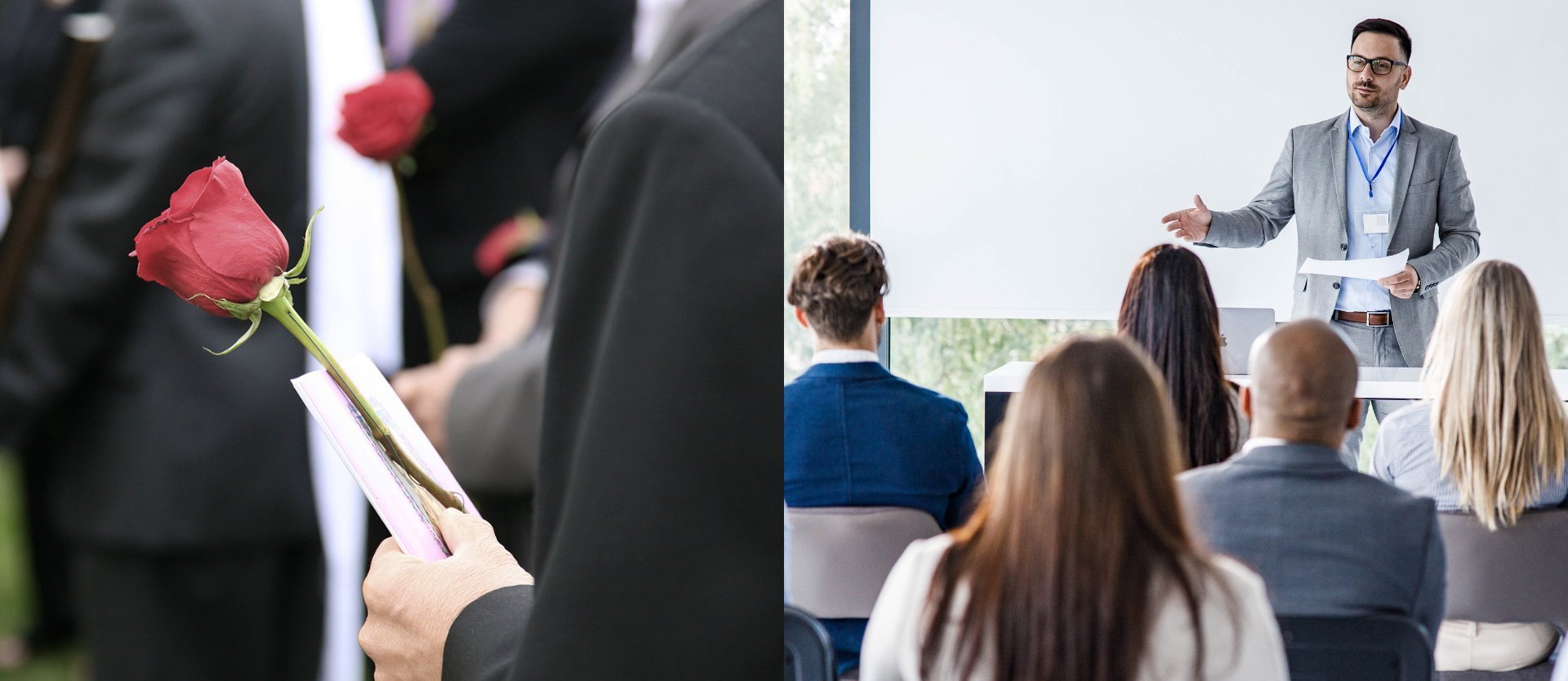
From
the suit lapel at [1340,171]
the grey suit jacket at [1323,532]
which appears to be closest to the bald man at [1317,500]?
the grey suit jacket at [1323,532]

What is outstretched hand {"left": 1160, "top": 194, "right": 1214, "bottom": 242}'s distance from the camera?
1.12 m

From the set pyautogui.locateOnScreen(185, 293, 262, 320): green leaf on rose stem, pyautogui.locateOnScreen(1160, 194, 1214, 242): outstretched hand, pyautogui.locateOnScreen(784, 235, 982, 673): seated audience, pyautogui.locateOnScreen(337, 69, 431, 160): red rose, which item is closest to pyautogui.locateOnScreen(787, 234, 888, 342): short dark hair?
pyautogui.locateOnScreen(784, 235, 982, 673): seated audience

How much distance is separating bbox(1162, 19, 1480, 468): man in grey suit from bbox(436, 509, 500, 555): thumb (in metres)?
0.80

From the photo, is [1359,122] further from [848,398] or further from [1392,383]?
[848,398]

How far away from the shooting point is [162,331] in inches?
25.8

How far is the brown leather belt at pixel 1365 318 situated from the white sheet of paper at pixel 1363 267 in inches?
1.4

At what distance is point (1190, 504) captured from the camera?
0.98m

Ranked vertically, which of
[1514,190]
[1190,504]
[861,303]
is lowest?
[1190,504]

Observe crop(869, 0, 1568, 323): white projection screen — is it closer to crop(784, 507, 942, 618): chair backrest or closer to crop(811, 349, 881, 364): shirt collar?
crop(811, 349, 881, 364): shirt collar

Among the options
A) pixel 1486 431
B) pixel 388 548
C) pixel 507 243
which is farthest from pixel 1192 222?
pixel 388 548

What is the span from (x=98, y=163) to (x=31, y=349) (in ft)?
0.38

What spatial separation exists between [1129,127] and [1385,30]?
0.84ft

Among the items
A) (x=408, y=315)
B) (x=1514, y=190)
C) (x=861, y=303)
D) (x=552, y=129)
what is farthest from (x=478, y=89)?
(x=1514, y=190)

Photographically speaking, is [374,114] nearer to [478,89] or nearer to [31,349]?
[478,89]
